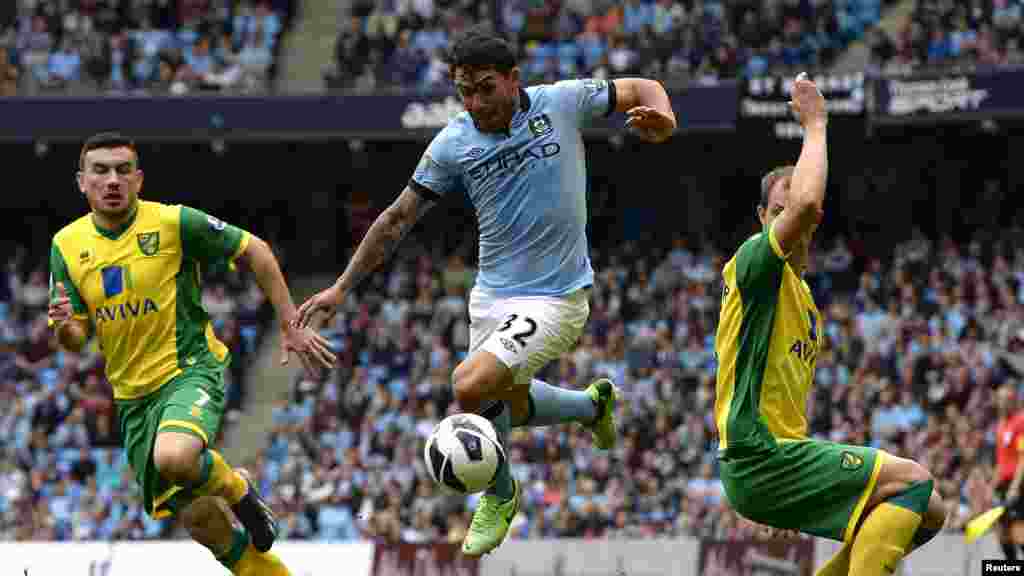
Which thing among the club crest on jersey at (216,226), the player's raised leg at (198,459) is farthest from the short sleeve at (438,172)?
the player's raised leg at (198,459)

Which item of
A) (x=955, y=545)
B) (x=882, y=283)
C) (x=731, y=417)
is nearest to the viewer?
(x=731, y=417)

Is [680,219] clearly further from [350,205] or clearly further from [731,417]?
[731,417]

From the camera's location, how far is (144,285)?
9609 millimetres

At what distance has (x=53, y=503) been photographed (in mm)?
21875

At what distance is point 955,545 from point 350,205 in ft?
57.9

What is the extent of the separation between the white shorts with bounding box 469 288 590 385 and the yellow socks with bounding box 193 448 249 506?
1.45 metres

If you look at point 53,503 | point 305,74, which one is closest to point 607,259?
point 305,74

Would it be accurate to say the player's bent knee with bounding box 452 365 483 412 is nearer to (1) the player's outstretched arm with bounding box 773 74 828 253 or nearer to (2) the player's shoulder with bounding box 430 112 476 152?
(2) the player's shoulder with bounding box 430 112 476 152

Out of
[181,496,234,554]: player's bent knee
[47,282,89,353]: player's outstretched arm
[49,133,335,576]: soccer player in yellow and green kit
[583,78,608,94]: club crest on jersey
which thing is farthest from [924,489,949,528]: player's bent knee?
[47,282,89,353]: player's outstretched arm

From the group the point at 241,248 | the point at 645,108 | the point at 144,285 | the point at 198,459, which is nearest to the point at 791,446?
the point at 645,108

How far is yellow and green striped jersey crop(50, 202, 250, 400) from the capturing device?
960cm

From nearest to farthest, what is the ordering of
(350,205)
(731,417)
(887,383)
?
(731,417) < (887,383) < (350,205)

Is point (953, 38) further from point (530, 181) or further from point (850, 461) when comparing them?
point (850, 461)

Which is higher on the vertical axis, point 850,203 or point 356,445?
point 850,203
